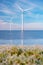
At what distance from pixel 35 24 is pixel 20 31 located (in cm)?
17

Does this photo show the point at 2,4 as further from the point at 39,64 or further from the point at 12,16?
the point at 39,64

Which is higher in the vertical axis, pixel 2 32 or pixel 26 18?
pixel 26 18

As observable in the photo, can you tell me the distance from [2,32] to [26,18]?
288mm

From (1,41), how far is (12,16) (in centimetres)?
28

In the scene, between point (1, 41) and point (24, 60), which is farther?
point (1, 41)

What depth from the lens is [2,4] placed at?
156 centimetres

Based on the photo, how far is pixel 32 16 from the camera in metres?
1.57

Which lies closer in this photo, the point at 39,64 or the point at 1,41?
the point at 39,64

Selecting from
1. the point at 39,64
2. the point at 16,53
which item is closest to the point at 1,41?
the point at 16,53

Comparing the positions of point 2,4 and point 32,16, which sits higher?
point 2,4

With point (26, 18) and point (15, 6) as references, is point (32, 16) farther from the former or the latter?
point (15, 6)

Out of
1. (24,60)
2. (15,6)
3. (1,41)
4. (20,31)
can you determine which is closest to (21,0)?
(15,6)

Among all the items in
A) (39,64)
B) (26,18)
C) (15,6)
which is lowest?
(39,64)

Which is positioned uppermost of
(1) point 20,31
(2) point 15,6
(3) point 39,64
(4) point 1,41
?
(2) point 15,6
